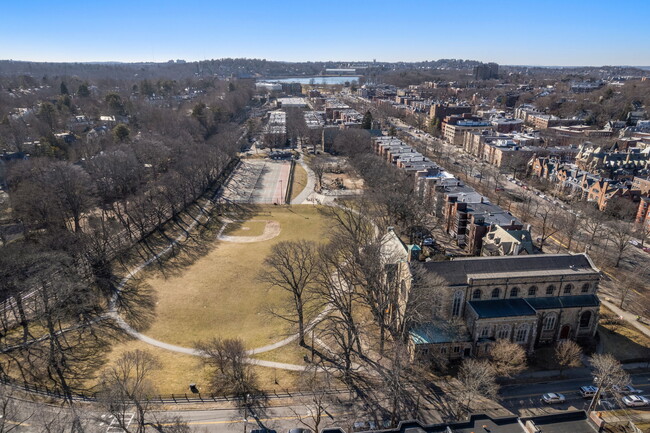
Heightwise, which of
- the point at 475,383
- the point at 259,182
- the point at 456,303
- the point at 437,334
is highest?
the point at 456,303

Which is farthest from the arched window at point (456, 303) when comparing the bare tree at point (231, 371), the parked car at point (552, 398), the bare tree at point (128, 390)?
the bare tree at point (128, 390)

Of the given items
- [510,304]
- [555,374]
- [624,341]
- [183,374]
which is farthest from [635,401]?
[183,374]

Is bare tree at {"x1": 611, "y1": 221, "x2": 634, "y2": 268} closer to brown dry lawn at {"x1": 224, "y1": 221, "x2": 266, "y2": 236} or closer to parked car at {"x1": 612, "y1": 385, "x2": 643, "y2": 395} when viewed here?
parked car at {"x1": 612, "y1": 385, "x2": 643, "y2": 395}

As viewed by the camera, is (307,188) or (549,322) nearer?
(549,322)

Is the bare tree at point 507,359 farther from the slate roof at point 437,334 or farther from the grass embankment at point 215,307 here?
the grass embankment at point 215,307

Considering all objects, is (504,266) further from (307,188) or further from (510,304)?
(307,188)

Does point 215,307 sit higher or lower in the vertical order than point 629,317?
lower

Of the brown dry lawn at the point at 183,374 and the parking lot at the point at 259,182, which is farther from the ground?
the parking lot at the point at 259,182

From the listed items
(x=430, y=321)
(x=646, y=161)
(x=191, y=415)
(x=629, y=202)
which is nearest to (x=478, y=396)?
(x=430, y=321)
